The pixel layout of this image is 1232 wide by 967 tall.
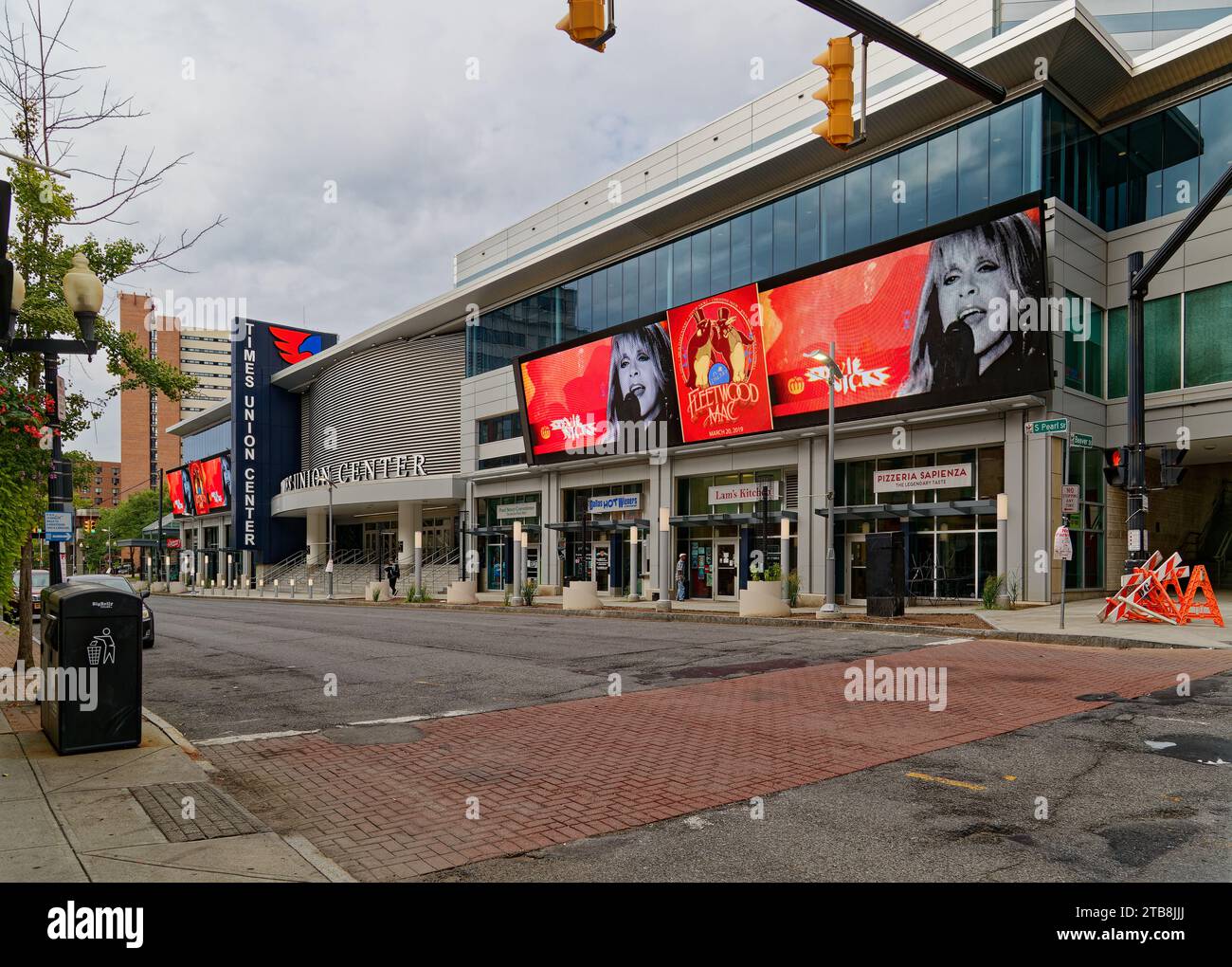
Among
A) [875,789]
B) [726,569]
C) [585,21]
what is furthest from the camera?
[726,569]

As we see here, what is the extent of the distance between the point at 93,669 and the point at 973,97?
89.1ft

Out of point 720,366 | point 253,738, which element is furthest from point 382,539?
point 253,738

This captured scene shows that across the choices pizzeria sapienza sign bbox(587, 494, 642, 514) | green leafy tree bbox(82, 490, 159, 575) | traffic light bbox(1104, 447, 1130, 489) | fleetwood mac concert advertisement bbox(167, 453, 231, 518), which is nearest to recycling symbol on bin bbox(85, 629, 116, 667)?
traffic light bbox(1104, 447, 1130, 489)

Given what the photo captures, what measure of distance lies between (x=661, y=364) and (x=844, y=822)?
30.3 metres

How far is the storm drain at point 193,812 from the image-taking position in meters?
5.26

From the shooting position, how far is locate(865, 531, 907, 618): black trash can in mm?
22703

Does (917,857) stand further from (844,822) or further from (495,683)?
(495,683)

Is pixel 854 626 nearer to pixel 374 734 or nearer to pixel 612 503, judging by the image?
pixel 374 734

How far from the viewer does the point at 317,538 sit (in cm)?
6800

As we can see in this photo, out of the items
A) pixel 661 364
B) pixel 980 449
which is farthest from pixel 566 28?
pixel 661 364

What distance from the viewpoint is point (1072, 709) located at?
9.40 metres

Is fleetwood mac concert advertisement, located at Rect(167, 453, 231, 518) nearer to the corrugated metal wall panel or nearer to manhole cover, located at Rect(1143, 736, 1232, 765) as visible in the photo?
the corrugated metal wall panel

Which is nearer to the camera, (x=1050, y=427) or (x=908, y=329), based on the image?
(x=1050, y=427)

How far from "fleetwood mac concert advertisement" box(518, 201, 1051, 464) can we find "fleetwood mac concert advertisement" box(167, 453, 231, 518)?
4776 cm
